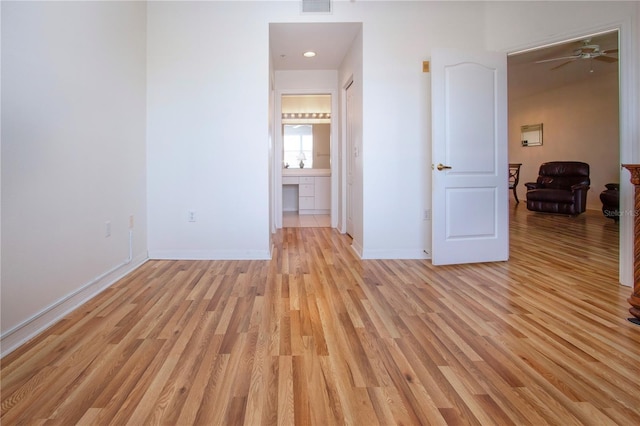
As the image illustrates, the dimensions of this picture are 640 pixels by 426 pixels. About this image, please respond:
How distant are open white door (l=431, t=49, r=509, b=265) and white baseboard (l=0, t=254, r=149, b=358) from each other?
2.64 m

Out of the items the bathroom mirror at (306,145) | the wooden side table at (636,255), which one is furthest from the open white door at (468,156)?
the bathroom mirror at (306,145)

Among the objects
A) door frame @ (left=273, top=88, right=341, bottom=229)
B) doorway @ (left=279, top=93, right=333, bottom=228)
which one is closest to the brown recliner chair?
doorway @ (left=279, top=93, right=333, bottom=228)

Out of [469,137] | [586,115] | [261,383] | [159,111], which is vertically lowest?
[261,383]

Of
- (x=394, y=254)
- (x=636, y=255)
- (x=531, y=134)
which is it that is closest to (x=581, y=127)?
(x=531, y=134)

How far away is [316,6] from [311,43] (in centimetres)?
64

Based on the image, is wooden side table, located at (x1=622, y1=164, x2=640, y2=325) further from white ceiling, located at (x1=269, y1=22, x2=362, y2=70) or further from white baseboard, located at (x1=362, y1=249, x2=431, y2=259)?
white ceiling, located at (x1=269, y1=22, x2=362, y2=70)

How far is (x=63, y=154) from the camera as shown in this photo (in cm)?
203

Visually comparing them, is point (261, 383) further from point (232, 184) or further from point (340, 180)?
point (340, 180)

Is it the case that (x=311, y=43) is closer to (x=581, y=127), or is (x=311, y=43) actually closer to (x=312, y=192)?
(x=312, y=192)

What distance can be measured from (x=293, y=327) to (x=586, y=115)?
27.5 feet

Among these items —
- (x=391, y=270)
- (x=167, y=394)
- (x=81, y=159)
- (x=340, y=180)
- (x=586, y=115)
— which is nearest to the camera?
(x=167, y=394)

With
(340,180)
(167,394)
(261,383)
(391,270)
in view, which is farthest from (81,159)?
(340,180)

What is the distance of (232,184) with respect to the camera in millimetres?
3434

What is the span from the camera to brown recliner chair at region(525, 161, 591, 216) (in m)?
6.33
